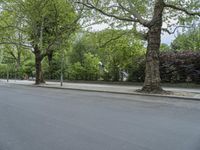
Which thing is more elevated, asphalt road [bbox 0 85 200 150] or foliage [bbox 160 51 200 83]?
foliage [bbox 160 51 200 83]

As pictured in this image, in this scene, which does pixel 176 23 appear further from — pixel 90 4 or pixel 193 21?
pixel 90 4

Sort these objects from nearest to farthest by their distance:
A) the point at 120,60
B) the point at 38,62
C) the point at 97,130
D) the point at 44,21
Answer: the point at 97,130 < the point at 120,60 < the point at 44,21 < the point at 38,62

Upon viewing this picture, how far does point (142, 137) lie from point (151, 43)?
1279 centimetres

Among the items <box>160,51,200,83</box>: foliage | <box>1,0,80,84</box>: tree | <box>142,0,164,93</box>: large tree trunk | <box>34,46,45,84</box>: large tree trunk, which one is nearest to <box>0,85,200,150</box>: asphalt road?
<box>142,0,164,93</box>: large tree trunk

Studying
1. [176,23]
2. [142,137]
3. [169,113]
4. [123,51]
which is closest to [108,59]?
[123,51]

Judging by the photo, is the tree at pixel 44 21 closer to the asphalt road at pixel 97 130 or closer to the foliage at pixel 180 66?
the foliage at pixel 180 66

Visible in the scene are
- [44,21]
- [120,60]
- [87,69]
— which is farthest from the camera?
[87,69]

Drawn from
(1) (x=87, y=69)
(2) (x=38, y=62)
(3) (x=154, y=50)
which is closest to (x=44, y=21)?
(2) (x=38, y=62)

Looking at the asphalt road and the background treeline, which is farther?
the background treeline

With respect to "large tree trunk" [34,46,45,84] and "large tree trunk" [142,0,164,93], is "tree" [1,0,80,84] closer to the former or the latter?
"large tree trunk" [34,46,45,84]

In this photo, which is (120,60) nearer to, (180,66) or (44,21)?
(180,66)

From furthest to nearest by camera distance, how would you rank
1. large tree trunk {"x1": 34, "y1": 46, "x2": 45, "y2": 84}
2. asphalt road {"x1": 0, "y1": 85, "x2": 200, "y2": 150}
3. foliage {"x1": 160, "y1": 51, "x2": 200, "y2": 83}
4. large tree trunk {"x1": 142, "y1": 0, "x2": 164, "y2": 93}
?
large tree trunk {"x1": 34, "y1": 46, "x2": 45, "y2": 84}
foliage {"x1": 160, "y1": 51, "x2": 200, "y2": 83}
large tree trunk {"x1": 142, "y1": 0, "x2": 164, "y2": 93}
asphalt road {"x1": 0, "y1": 85, "x2": 200, "y2": 150}

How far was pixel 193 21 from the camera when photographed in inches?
786

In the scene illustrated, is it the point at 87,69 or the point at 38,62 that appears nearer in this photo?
the point at 38,62
